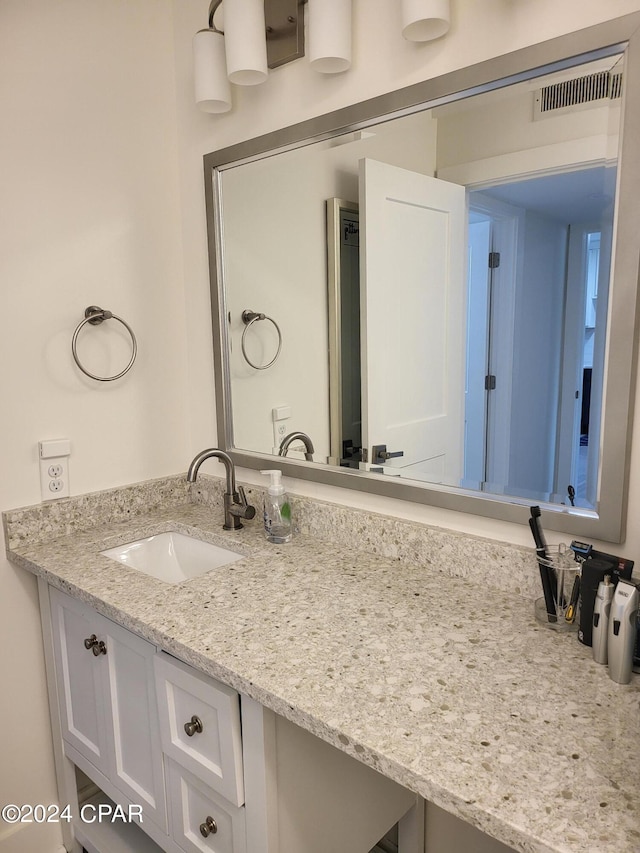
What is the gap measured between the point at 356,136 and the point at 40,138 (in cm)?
78

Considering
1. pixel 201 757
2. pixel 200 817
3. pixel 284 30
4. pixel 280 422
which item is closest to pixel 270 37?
pixel 284 30

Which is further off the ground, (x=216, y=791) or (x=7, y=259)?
(x=7, y=259)

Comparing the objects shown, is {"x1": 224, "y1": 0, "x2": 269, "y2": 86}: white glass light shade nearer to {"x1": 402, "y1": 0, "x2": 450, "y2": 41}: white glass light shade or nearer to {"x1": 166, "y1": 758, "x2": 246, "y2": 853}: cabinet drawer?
{"x1": 402, "y1": 0, "x2": 450, "y2": 41}: white glass light shade

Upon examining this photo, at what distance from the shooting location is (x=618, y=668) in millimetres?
874

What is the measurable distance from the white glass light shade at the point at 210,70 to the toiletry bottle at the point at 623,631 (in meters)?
1.42

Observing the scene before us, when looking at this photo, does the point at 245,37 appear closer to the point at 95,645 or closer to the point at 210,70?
the point at 210,70

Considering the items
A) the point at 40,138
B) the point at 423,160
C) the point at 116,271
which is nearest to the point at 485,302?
the point at 423,160

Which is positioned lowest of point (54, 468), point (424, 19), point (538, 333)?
point (54, 468)

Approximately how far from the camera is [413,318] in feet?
4.42

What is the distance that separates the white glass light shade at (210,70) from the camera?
57.2 inches

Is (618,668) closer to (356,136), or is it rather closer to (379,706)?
(379,706)

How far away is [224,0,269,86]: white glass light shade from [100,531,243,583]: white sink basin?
1.15 metres

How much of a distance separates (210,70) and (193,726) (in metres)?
1.49

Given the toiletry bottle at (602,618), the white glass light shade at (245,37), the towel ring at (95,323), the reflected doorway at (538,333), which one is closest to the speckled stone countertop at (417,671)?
the toiletry bottle at (602,618)
